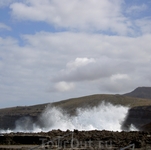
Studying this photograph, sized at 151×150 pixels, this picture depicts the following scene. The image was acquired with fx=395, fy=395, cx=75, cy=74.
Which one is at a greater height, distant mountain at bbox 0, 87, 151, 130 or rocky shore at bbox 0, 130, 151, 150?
distant mountain at bbox 0, 87, 151, 130

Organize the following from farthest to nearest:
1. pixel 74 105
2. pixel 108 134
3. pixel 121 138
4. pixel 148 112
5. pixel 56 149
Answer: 1. pixel 74 105
2. pixel 148 112
3. pixel 108 134
4. pixel 121 138
5. pixel 56 149

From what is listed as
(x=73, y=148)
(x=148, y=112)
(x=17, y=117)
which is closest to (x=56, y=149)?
(x=73, y=148)

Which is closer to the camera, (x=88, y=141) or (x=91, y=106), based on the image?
(x=88, y=141)

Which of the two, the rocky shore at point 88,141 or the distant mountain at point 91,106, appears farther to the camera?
the distant mountain at point 91,106

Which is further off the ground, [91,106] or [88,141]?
[91,106]

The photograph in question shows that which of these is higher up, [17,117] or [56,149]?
[17,117]

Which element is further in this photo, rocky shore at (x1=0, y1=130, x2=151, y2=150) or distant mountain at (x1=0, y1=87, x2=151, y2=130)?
distant mountain at (x1=0, y1=87, x2=151, y2=130)

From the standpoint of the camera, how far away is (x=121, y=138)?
22.3 metres

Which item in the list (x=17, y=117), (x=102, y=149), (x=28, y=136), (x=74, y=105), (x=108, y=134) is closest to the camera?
(x=102, y=149)

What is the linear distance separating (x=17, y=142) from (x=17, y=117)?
94.6 m

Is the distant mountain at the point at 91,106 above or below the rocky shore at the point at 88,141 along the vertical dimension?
above

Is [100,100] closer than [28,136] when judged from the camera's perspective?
No

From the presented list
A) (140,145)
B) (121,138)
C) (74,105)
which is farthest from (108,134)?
(74,105)

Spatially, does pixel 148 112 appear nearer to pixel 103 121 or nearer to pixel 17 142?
pixel 103 121
